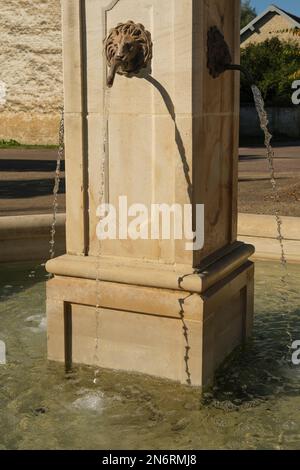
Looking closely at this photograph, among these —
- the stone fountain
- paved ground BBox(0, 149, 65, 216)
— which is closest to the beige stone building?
paved ground BBox(0, 149, 65, 216)

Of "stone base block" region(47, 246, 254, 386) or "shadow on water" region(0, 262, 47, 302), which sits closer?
"stone base block" region(47, 246, 254, 386)

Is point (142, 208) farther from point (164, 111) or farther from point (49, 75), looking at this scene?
point (49, 75)

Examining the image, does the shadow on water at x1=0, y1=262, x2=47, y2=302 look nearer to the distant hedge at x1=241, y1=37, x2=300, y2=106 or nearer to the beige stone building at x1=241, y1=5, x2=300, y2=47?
the distant hedge at x1=241, y1=37, x2=300, y2=106

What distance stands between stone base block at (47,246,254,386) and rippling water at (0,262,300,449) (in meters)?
0.09

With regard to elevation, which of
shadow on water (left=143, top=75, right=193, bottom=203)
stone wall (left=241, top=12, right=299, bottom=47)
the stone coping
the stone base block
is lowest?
the stone base block

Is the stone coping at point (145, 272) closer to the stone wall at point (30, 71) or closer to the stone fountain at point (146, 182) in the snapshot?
the stone fountain at point (146, 182)

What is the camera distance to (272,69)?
3038 cm

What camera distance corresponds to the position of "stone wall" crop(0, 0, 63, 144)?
24328 mm

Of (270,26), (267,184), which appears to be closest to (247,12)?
(270,26)

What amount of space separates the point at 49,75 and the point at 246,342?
2182 cm

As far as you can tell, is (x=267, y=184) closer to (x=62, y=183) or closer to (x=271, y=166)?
(x=62, y=183)

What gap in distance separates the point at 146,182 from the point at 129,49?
722 mm

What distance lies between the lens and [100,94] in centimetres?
368
